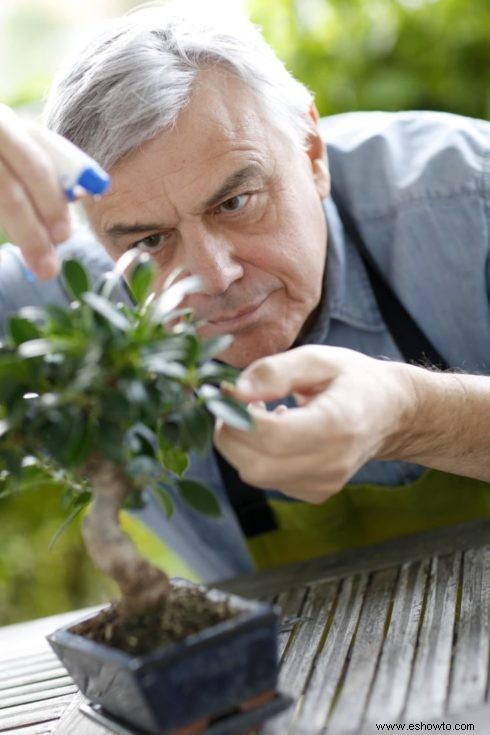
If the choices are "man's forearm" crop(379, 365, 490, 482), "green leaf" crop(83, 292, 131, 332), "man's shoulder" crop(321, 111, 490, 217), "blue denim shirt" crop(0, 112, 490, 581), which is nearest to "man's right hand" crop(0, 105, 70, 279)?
"green leaf" crop(83, 292, 131, 332)

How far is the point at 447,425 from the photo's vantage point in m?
1.40

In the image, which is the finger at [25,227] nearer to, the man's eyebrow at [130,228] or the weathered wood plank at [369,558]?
the man's eyebrow at [130,228]

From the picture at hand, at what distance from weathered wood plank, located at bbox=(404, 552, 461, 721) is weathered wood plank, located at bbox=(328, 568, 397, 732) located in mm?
56

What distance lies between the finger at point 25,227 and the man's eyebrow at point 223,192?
320mm

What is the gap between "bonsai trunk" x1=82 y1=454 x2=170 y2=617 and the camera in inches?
42.6

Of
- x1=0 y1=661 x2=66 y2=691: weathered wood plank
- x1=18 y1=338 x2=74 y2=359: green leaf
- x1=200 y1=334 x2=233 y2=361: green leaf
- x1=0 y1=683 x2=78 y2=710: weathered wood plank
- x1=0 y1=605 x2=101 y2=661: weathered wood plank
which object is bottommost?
x1=0 y1=605 x2=101 y2=661: weathered wood plank

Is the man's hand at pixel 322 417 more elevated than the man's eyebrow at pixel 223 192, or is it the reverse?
the man's eyebrow at pixel 223 192

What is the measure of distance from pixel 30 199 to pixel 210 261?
0.38 meters

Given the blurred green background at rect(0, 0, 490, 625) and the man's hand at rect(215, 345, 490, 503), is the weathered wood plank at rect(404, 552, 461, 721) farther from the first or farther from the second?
the blurred green background at rect(0, 0, 490, 625)

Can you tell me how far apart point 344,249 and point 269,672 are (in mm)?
1108

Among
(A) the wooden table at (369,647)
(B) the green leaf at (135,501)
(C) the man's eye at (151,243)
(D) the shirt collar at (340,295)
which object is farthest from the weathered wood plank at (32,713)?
(D) the shirt collar at (340,295)

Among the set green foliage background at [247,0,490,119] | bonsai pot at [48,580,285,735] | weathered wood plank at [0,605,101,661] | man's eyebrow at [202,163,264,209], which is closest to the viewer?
bonsai pot at [48,580,285,735]

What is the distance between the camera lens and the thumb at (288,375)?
1099 mm

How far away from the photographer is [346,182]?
199cm
